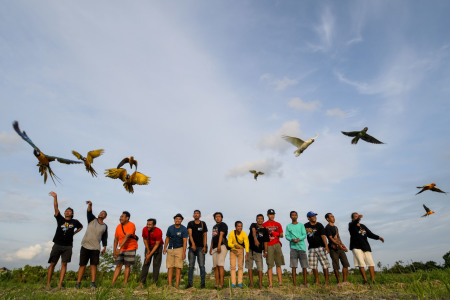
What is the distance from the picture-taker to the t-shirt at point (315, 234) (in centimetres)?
834

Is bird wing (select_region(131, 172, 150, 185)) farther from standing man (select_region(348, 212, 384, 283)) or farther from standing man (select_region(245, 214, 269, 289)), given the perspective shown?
standing man (select_region(348, 212, 384, 283))

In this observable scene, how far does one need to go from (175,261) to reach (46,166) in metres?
4.97

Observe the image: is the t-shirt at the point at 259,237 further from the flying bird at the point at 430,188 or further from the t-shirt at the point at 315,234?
the flying bird at the point at 430,188

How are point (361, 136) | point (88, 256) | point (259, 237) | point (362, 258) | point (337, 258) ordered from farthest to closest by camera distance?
point (361, 136)
point (337, 258)
point (259, 237)
point (362, 258)
point (88, 256)

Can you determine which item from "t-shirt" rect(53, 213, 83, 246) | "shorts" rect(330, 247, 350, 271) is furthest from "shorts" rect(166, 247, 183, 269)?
"shorts" rect(330, 247, 350, 271)

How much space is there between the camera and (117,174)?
905cm

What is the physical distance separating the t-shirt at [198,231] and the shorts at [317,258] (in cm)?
313

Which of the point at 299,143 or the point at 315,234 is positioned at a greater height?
the point at 299,143

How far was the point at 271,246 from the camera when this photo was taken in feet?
27.2

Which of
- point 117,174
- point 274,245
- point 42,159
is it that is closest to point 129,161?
point 117,174

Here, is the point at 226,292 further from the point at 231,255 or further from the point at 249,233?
the point at 249,233

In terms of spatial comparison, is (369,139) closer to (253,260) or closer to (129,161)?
(253,260)

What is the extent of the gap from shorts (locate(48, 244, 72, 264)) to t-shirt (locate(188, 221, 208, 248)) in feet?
10.9

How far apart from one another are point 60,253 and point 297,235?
6.52 meters
